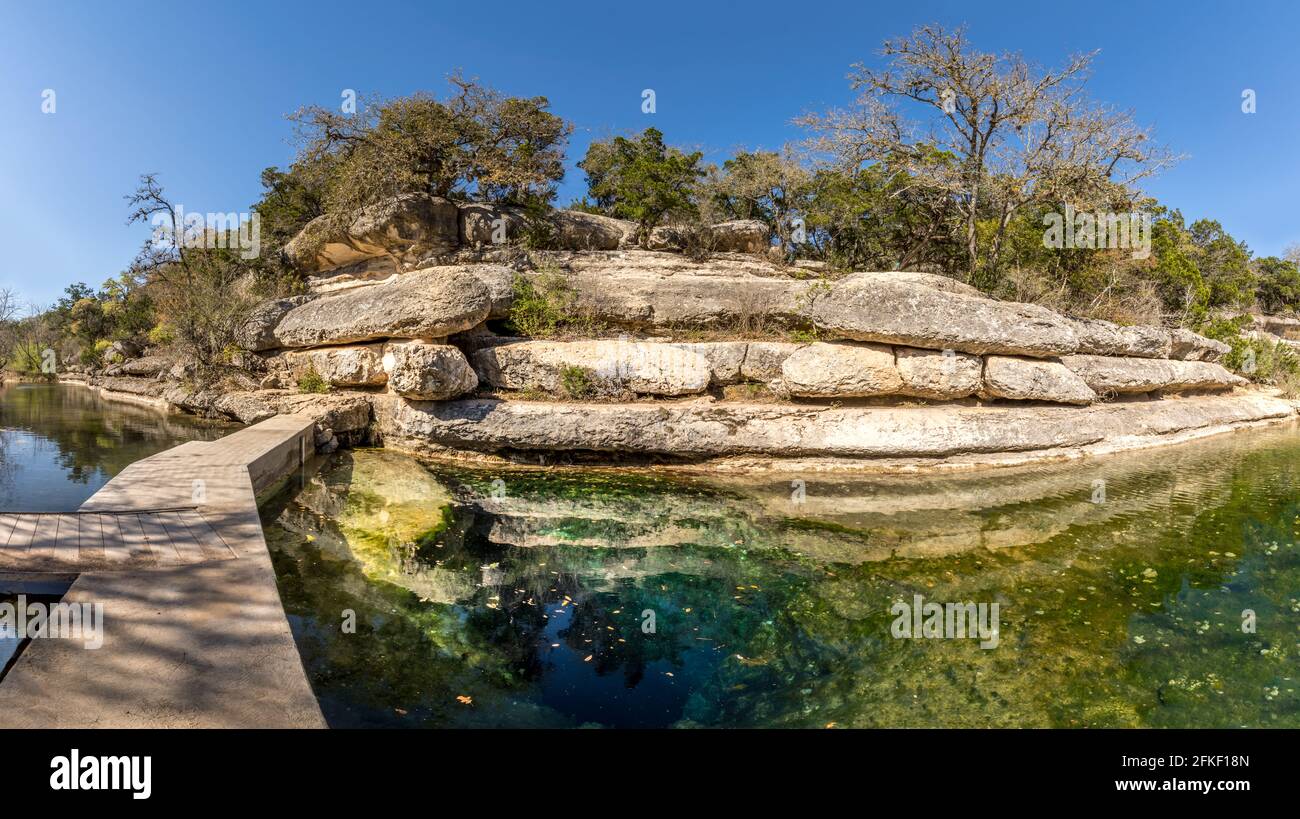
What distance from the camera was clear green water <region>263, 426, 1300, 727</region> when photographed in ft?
12.7

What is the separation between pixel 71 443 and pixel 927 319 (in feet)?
56.6

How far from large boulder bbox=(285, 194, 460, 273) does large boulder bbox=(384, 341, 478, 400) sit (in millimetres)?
7100

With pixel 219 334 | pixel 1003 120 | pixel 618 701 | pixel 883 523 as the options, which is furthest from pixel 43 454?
pixel 1003 120

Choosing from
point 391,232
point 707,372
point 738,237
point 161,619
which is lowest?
point 161,619

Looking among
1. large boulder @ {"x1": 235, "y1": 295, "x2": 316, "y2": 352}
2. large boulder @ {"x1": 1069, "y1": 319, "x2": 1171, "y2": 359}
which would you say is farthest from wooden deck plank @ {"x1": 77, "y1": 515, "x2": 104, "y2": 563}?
large boulder @ {"x1": 1069, "y1": 319, "x2": 1171, "y2": 359}

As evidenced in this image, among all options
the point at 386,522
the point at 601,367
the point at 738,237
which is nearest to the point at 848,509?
the point at 601,367

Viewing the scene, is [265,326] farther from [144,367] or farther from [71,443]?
[144,367]

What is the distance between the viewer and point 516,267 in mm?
15547

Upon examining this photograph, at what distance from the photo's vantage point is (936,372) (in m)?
11.2

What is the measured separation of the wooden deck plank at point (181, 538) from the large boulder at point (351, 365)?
731 centimetres
